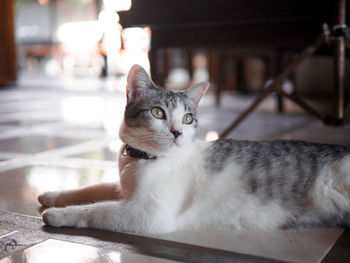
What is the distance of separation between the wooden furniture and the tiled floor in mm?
629

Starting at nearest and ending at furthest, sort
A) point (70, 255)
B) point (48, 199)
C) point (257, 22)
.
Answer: point (70, 255), point (48, 199), point (257, 22)

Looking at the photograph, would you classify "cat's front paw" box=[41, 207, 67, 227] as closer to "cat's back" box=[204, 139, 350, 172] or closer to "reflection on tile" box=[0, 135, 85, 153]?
"cat's back" box=[204, 139, 350, 172]

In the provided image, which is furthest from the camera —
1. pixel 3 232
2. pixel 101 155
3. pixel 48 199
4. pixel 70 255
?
pixel 101 155

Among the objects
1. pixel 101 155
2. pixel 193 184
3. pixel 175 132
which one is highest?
pixel 175 132

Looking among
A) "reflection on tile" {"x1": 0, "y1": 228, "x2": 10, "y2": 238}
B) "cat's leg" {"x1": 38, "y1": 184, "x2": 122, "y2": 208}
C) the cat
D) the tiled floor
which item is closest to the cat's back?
the cat

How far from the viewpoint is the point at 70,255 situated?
42.4 inches

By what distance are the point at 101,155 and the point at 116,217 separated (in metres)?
1.12

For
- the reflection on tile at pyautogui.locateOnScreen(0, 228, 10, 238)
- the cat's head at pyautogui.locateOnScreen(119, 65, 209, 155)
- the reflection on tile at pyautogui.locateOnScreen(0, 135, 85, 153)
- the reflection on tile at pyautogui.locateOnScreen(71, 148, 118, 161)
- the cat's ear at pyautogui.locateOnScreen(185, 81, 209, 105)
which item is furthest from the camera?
the reflection on tile at pyautogui.locateOnScreen(0, 135, 85, 153)

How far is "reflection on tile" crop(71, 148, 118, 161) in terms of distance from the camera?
2260 millimetres

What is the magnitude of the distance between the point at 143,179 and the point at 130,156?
11cm

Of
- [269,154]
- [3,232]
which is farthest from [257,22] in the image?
[3,232]

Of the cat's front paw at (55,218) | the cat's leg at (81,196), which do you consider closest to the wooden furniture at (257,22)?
the cat's leg at (81,196)

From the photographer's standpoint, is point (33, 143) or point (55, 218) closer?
point (55, 218)

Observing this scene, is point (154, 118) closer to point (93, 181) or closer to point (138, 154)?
point (138, 154)
